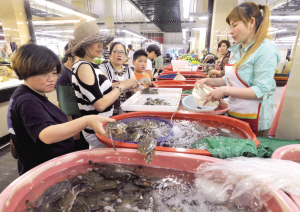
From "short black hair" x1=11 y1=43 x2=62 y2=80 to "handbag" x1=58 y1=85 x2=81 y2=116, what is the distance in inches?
32.9

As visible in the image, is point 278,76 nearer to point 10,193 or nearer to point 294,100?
point 294,100

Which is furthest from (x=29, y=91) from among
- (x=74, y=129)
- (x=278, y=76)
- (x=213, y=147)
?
(x=278, y=76)

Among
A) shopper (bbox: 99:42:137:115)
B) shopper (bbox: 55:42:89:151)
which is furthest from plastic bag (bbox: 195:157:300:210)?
shopper (bbox: 99:42:137:115)

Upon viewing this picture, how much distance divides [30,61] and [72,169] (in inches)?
29.9

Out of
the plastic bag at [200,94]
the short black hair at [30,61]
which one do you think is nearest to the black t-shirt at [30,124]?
the short black hair at [30,61]

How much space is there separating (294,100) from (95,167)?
1.79m

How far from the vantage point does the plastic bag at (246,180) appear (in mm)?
823

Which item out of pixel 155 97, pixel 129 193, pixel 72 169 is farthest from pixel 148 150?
pixel 155 97

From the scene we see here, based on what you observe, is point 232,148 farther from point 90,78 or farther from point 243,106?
point 90,78

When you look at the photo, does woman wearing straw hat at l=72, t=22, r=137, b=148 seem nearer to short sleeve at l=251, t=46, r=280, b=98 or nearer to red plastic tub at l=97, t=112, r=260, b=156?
red plastic tub at l=97, t=112, r=260, b=156

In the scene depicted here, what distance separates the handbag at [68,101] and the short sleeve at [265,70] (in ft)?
5.98

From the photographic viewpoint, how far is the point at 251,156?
1107 millimetres

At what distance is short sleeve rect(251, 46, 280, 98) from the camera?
1.37m

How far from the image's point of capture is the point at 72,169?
112 cm
